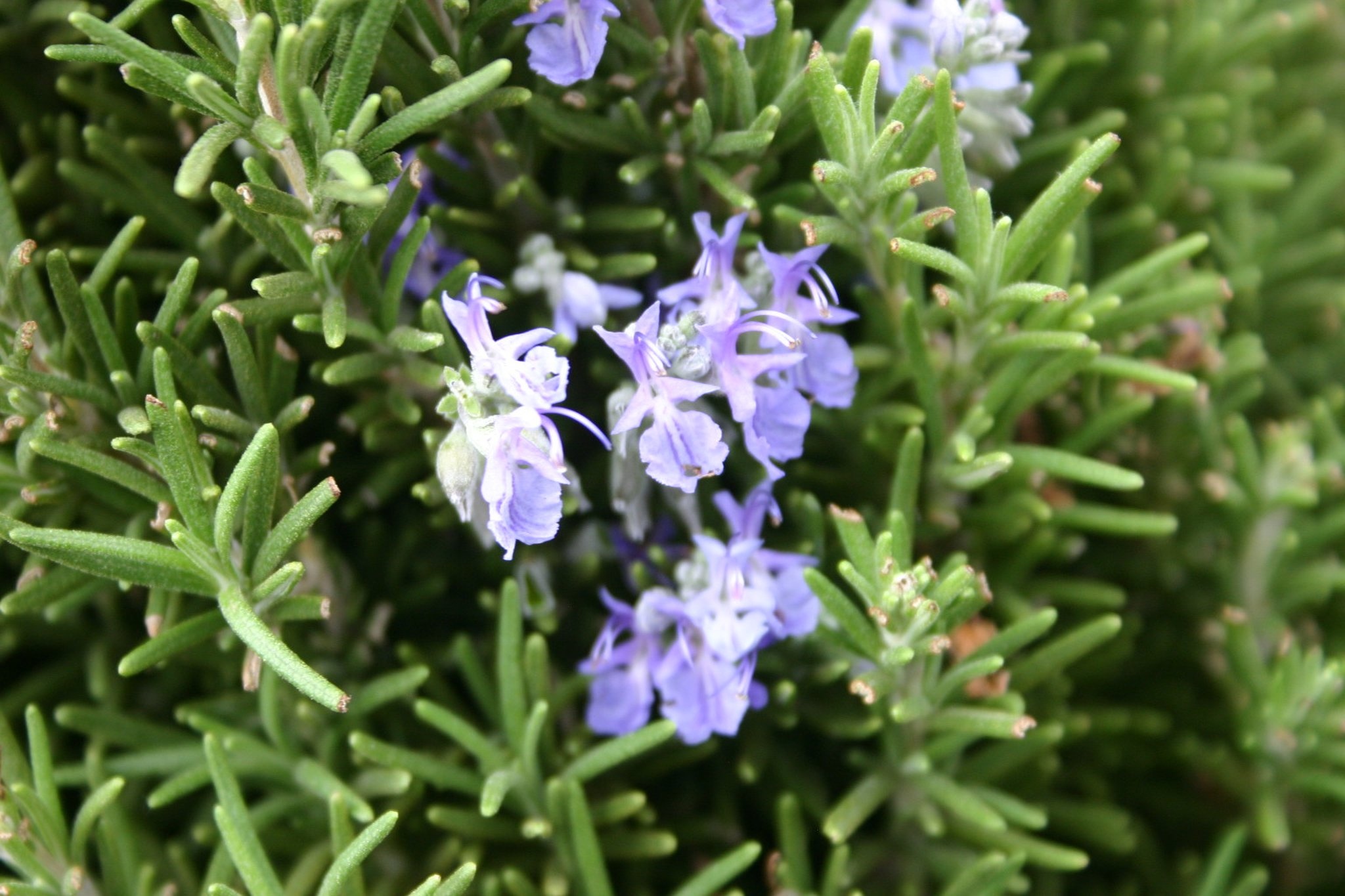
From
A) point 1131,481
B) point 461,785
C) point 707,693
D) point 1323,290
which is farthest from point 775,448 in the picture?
point 1323,290

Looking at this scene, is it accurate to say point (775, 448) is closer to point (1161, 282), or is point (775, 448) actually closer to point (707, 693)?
point (707, 693)

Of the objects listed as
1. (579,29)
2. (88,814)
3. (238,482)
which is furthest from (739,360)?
(88,814)

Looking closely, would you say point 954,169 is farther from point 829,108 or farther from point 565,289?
point 565,289

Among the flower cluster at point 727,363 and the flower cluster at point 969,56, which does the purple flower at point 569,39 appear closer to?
the flower cluster at point 727,363

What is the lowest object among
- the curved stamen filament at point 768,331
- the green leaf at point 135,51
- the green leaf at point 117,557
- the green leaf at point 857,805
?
the green leaf at point 857,805

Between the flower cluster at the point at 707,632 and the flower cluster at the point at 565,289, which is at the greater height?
the flower cluster at the point at 565,289

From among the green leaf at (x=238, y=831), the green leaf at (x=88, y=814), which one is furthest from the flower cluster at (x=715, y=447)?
the green leaf at (x=88, y=814)

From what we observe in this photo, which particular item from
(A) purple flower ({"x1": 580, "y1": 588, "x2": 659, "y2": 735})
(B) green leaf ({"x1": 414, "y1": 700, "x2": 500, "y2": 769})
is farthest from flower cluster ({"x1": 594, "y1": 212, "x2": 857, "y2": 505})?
(B) green leaf ({"x1": 414, "y1": 700, "x2": 500, "y2": 769})
